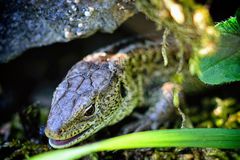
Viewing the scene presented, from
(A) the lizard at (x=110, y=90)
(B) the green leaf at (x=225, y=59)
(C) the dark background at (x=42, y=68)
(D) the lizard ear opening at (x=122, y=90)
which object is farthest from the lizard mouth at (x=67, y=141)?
(C) the dark background at (x=42, y=68)

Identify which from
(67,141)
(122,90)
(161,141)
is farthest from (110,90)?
(161,141)

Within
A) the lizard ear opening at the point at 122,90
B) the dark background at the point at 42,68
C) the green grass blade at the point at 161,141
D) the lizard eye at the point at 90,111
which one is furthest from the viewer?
the dark background at the point at 42,68

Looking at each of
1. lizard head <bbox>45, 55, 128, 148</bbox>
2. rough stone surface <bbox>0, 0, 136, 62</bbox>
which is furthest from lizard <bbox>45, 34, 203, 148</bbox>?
rough stone surface <bbox>0, 0, 136, 62</bbox>

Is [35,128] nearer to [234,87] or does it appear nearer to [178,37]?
[178,37]

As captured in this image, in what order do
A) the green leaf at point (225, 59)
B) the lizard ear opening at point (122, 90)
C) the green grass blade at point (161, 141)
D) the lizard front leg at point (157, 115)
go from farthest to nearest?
the lizard front leg at point (157, 115)
the lizard ear opening at point (122, 90)
the green leaf at point (225, 59)
the green grass blade at point (161, 141)

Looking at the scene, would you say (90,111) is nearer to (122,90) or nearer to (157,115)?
(122,90)

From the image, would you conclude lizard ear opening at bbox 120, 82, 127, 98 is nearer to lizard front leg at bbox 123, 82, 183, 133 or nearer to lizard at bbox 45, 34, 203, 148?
lizard at bbox 45, 34, 203, 148

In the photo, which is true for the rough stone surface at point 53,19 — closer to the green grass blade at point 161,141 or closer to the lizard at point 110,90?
the lizard at point 110,90
